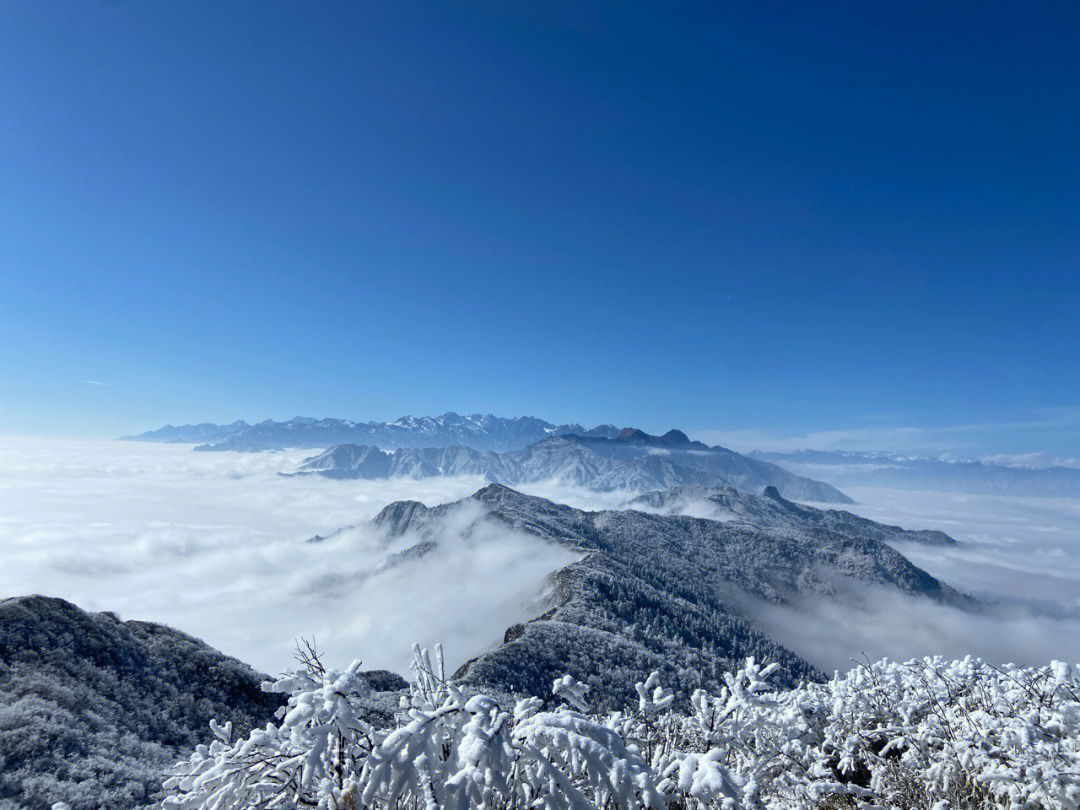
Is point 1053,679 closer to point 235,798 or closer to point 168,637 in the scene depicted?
point 235,798

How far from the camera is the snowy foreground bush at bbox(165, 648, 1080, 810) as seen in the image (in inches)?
174

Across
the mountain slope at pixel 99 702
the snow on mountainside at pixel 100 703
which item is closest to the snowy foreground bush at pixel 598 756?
the snow on mountainside at pixel 100 703

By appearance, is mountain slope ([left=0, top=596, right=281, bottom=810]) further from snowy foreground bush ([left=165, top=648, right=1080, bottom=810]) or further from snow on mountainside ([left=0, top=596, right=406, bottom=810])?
snowy foreground bush ([left=165, top=648, right=1080, bottom=810])

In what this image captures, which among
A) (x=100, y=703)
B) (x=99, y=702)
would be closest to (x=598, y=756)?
(x=100, y=703)

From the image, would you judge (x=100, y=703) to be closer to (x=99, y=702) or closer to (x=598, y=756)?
(x=99, y=702)

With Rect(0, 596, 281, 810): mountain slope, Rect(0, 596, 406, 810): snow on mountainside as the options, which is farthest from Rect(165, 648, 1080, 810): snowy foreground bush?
Rect(0, 596, 281, 810): mountain slope

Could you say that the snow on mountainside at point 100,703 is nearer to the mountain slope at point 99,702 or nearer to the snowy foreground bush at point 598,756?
the mountain slope at point 99,702

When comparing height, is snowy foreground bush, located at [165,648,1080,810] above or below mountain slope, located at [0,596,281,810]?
above

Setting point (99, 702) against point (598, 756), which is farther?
point (99, 702)

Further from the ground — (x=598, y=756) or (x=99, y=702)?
(x=598, y=756)

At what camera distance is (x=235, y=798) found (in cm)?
500

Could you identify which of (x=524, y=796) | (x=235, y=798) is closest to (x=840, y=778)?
(x=524, y=796)

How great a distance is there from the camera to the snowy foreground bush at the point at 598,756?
4430 millimetres

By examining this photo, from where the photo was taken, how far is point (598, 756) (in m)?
4.38
